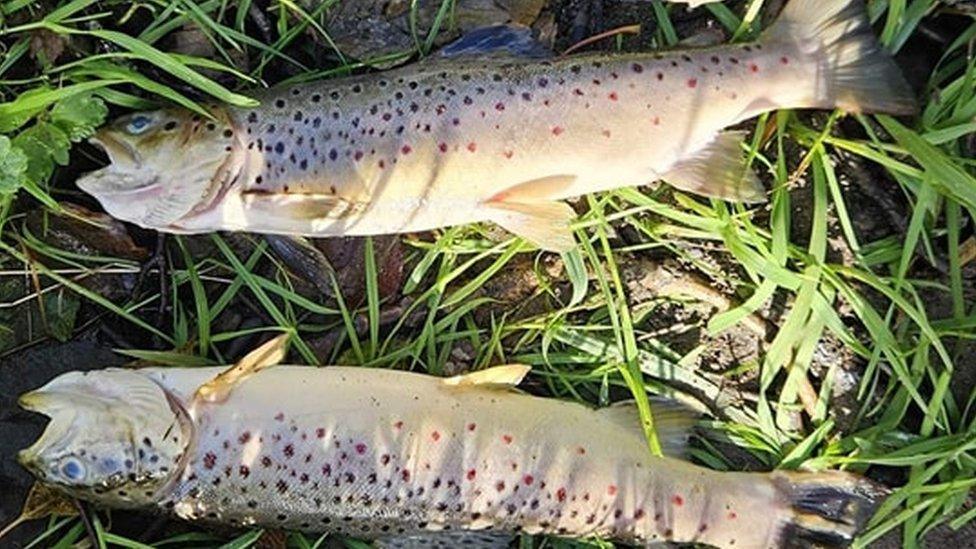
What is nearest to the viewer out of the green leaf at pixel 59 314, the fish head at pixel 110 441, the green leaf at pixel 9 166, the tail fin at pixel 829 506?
the green leaf at pixel 9 166

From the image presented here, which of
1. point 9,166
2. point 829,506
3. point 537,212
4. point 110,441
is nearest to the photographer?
point 9,166

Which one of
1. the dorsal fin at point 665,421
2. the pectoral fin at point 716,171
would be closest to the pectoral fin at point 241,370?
the dorsal fin at point 665,421

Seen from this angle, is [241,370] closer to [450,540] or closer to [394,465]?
[394,465]

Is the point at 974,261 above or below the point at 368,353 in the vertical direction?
above

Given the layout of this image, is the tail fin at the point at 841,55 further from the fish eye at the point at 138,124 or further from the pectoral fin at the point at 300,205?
the fish eye at the point at 138,124

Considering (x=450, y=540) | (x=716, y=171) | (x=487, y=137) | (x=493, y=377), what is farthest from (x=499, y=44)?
(x=450, y=540)

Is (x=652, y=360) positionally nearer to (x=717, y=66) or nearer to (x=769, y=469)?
(x=769, y=469)

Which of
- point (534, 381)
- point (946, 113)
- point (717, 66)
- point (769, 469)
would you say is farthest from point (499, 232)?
point (946, 113)
